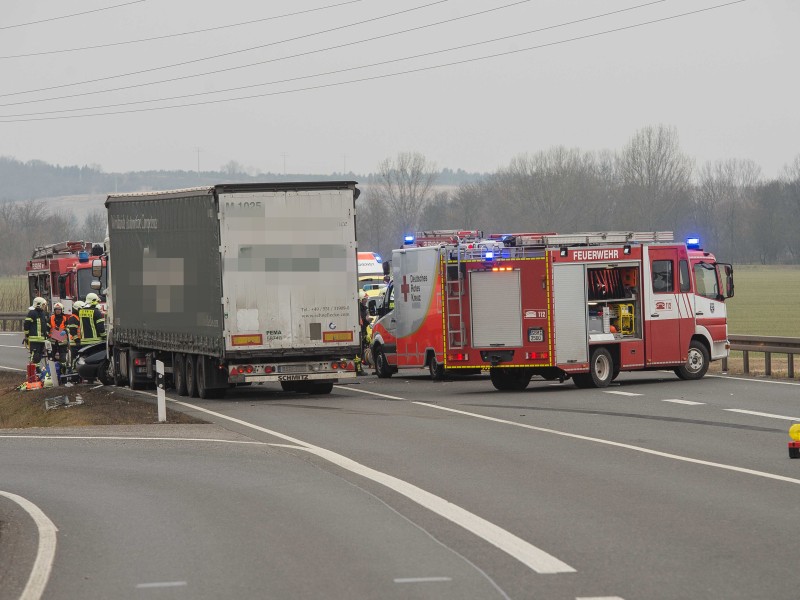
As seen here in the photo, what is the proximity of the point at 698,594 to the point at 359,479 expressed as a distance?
5.76m

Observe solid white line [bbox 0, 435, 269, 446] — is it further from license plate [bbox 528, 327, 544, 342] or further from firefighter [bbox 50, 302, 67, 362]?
firefighter [bbox 50, 302, 67, 362]

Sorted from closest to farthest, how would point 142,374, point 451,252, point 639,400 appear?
point 639,400 → point 451,252 → point 142,374

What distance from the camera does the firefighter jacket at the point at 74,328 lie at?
1166 inches

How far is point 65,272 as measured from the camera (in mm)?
38531

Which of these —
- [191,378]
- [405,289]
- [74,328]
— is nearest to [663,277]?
[405,289]

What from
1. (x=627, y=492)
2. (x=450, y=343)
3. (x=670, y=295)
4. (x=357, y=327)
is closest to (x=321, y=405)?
(x=357, y=327)

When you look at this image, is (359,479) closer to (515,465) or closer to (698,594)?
(515,465)

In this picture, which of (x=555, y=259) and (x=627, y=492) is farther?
(x=555, y=259)

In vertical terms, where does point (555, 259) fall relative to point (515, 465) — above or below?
above

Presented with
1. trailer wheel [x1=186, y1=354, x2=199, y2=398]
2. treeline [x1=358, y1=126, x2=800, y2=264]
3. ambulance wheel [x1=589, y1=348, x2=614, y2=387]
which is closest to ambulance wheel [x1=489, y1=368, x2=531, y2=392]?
ambulance wheel [x1=589, y1=348, x2=614, y2=387]

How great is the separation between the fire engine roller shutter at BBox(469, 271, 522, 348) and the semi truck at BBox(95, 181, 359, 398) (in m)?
2.47

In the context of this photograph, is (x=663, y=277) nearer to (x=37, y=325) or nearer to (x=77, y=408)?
(x=77, y=408)

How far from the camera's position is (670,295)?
1037 inches

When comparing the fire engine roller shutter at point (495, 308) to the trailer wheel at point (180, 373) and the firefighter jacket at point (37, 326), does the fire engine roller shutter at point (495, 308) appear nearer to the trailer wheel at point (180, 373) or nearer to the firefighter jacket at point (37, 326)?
the trailer wheel at point (180, 373)
